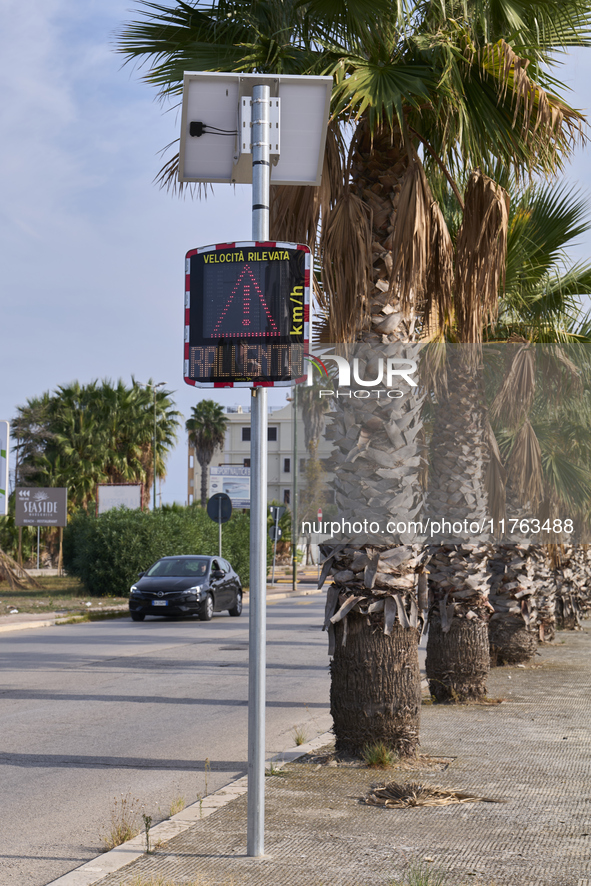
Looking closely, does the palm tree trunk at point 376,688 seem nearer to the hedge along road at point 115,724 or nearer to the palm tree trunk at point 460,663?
the hedge along road at point 115,724

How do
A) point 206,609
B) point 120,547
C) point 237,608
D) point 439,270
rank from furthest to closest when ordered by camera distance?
1. point 120,547
2. point 237,608
3. point 206,609
4. point 439,270

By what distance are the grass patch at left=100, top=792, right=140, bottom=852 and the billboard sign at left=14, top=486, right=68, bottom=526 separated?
96.4ft

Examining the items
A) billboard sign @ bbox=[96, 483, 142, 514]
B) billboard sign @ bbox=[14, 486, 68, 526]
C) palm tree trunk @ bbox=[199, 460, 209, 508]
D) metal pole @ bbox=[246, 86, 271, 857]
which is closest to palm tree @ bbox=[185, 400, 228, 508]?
palm tree trunk @ bbox=[199, 460, 209, 508]

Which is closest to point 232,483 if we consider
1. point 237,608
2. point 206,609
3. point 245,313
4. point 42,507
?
point 42,507

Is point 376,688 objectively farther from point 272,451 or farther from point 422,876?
point 272,451

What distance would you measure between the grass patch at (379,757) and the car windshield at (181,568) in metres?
15.9

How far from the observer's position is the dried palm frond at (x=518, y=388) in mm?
12641

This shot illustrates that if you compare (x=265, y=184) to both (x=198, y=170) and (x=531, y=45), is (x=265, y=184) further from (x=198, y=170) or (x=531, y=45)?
(x=531, y=45)

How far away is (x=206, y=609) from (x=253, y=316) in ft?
59.9

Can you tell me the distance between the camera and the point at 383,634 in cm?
690

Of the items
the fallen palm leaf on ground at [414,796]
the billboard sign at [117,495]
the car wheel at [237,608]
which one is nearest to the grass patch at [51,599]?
the car wheel at [237,608]

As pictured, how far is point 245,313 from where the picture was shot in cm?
465

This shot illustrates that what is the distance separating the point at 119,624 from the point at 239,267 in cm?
1775

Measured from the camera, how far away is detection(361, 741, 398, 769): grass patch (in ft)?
21.9
